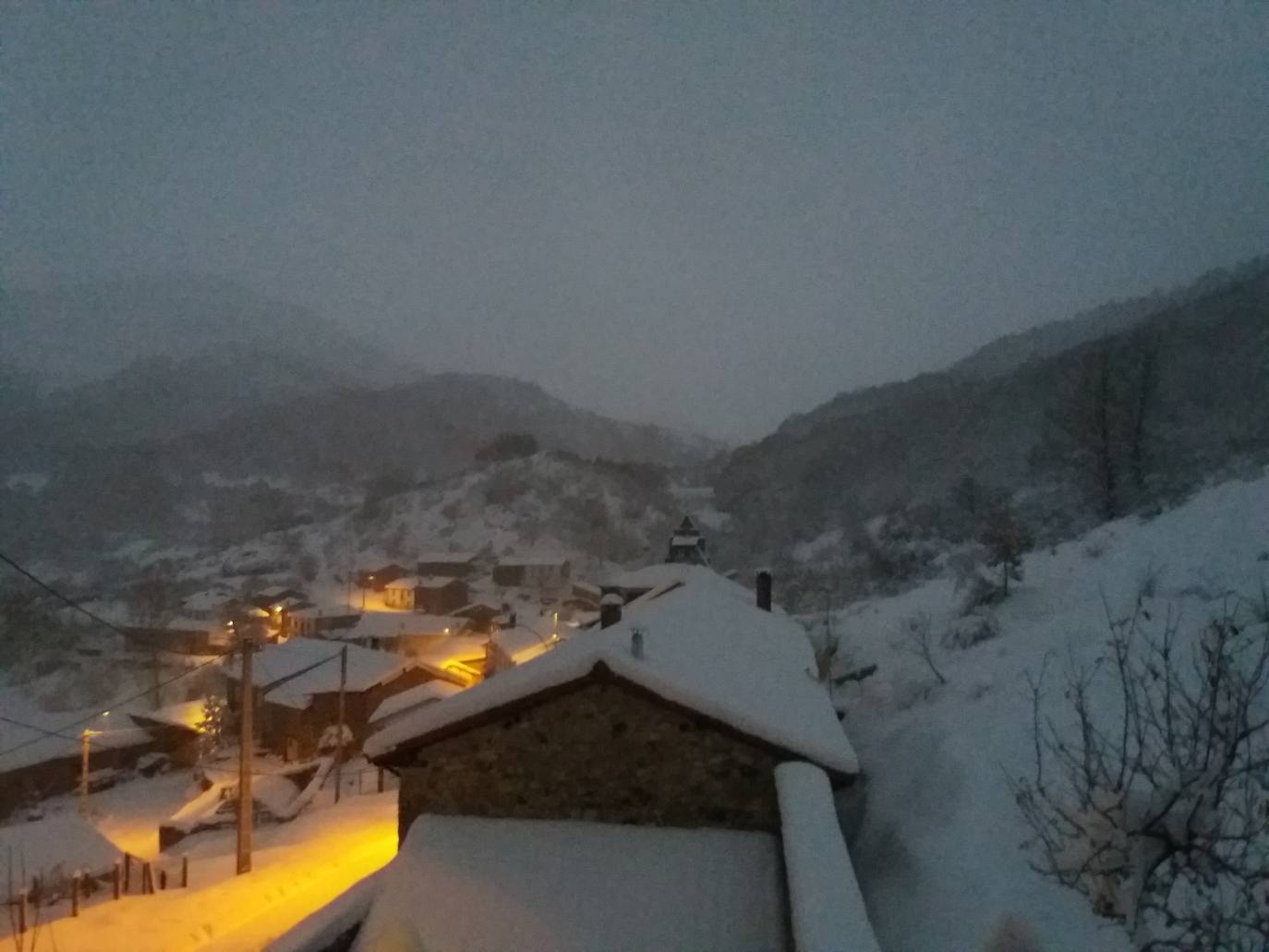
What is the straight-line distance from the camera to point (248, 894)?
1708 cm

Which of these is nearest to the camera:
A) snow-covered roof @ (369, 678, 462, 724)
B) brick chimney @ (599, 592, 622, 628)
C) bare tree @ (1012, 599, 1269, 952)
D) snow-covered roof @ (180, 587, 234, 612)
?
bare tree @ (1012, 599, 1269, 952)

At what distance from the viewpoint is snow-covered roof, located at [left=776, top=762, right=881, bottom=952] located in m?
5.13

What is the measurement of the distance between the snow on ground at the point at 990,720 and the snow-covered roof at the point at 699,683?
3.51ft

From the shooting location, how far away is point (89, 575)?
90.8 metres

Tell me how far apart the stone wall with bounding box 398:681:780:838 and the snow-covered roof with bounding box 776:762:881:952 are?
67cm

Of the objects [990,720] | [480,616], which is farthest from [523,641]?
[990,720]

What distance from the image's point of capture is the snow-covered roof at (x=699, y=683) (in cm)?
859

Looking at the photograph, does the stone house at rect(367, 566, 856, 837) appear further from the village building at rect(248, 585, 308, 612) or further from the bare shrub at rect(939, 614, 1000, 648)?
the village building at rect(248, 585, 308, 612)

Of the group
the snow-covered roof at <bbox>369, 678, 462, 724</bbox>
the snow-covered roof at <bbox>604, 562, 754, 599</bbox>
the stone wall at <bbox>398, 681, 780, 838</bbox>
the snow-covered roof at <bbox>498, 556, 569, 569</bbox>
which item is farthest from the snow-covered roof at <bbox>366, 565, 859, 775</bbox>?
the snow-covered roof at <bbox>498, 556, 569, 569</bbox>

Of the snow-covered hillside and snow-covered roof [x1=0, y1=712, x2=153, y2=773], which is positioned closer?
snow-covered roof [x1=0, y1=712, x2=153, y2=773]

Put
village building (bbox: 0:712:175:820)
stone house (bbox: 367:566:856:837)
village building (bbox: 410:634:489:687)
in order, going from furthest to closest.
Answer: village building (bbox: 410:634:489:687), village building (bbox: 0:712:175:820), stone house (bbox: 367:566:856:837)

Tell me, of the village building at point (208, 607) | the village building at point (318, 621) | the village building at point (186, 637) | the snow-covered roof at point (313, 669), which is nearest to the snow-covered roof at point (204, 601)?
the village building at point (208, 607)

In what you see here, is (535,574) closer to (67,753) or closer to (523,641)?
(523,641)

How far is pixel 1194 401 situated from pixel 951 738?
1720 inches
